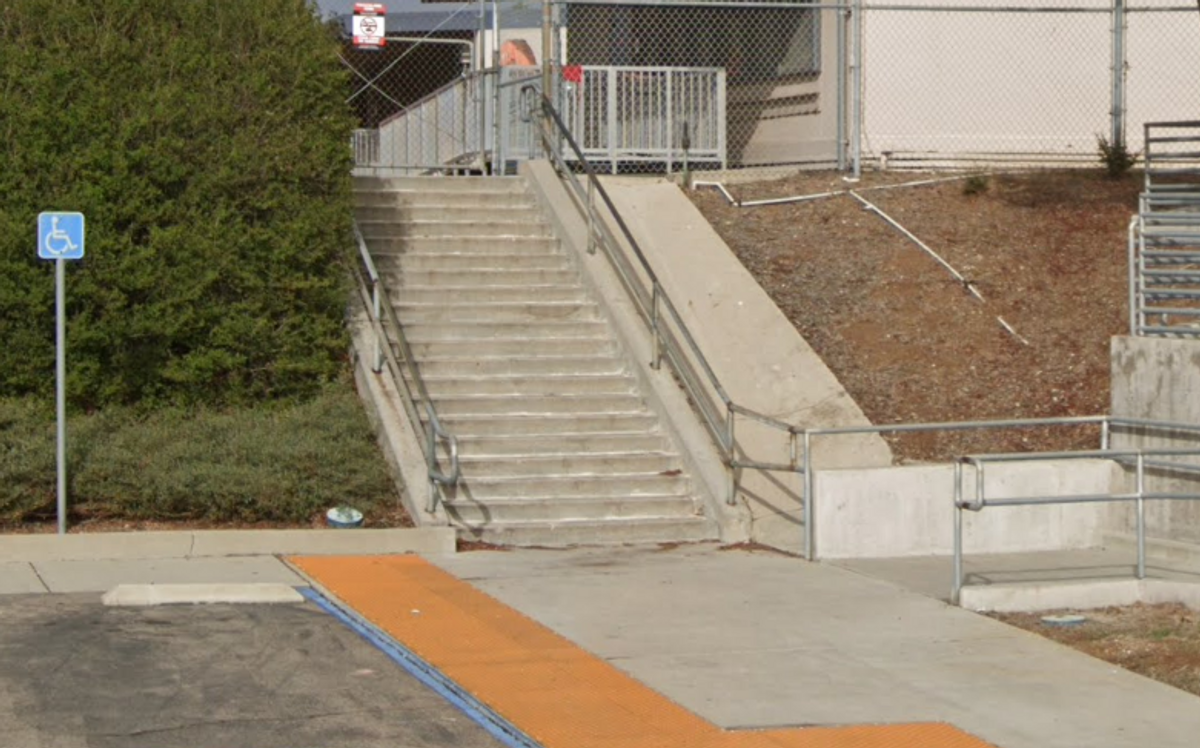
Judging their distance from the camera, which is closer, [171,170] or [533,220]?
[171,170]

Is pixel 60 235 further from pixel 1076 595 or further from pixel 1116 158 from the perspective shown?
pixel 1116 158

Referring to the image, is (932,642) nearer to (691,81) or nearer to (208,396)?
(208,396)

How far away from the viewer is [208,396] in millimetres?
14891

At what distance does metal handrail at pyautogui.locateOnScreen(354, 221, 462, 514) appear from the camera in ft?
43.7

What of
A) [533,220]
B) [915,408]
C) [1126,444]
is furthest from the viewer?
[533,220]

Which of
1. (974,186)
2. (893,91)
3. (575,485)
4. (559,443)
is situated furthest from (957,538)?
(893,91)

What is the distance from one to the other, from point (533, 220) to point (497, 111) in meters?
2.77

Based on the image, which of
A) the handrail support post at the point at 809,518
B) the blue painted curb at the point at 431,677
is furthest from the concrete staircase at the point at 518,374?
the blue painted curb at the point at 431,677

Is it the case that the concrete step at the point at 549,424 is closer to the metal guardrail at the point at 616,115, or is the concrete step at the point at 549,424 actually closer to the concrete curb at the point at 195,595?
the concrete curb at the point at 195,595

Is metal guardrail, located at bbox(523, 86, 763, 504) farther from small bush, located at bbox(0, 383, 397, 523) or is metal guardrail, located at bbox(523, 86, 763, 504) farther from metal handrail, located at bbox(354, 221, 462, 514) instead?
small bush, located at bbox(0, 383, 397, 523)

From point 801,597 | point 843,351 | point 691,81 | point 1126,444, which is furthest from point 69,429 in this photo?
point 691,81

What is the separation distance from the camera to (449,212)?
1808cm

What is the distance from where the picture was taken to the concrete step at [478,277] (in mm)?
16766

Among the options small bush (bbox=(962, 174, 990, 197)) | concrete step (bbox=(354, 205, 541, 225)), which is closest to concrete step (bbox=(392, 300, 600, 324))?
concrete step (bbox=(354, 205, 541, 225))
